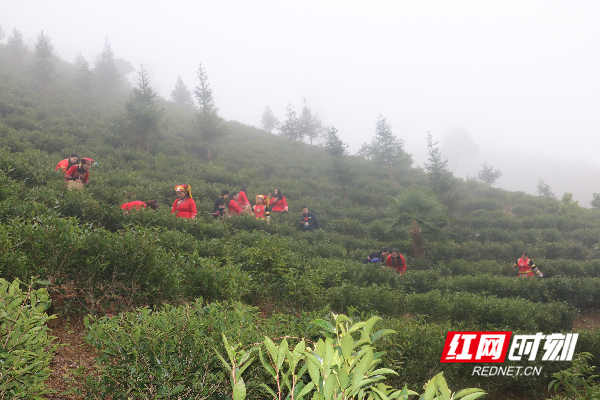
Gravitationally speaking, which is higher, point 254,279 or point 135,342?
point 135,342


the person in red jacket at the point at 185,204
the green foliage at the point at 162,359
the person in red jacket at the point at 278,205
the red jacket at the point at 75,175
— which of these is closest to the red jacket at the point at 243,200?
the person in red jacket at the point at 278,205

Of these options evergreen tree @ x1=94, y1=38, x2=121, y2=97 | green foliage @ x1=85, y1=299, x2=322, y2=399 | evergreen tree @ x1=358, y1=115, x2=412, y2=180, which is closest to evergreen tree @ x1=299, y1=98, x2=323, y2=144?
evergreen tree @ x1=358, y1=115, x2=412, y2=180

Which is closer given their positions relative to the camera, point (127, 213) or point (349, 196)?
point (127, 213)

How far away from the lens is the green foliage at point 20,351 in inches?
64.4

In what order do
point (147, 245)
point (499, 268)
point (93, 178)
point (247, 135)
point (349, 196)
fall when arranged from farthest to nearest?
point (247, 135)
point (349, 196)
point (499, 268)
point (93, 178)
point (147, 245)

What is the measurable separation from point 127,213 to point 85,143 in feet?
50.4

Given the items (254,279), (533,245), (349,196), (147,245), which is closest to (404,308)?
(254,279)

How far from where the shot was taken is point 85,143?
1895 centimetres

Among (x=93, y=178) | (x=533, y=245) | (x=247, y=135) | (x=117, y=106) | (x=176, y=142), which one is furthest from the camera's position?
(x=247, y=135)

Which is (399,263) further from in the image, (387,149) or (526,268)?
(387,149)

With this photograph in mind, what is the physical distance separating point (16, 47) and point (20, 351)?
2637 inches

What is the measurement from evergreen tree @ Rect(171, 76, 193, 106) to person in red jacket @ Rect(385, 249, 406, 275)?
189ft

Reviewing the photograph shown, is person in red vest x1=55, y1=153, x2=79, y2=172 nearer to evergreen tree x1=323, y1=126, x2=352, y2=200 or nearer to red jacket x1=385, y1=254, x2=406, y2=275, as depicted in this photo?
red jacket x1=385, y1=254, x2=406, y2=275

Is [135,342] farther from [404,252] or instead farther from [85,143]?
[85,143]
